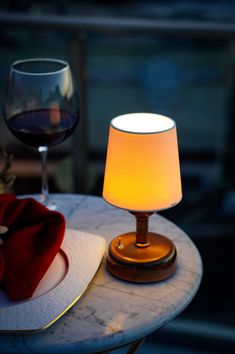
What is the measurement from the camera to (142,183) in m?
0.97

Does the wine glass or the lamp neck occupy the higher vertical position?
the wine glass

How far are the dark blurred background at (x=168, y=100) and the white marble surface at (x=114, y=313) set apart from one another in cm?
84

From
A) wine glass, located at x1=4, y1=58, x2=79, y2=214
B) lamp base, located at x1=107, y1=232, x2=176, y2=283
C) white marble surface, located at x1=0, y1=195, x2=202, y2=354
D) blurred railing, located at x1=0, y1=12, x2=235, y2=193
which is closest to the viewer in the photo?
white marble surface, located at x1=0, y1=195, x2=202, y2=354

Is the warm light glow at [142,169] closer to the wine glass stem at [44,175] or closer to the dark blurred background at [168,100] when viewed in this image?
the wine glass stem at [44,175]

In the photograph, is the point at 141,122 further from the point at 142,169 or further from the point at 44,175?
the point at 44,175

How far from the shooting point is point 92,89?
5875 millimetres

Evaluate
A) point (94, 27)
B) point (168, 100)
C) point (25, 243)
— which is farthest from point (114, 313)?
point (168, 100)

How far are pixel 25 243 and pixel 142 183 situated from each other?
22cm

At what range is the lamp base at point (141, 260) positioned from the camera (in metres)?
1.00

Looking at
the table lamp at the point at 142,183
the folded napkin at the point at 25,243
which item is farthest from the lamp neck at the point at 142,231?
the folded napkin at the point at 25,243

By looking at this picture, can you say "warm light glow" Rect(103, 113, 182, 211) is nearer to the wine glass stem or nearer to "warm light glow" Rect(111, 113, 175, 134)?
"warm light glow" Rect(111, 113, 175, 134)

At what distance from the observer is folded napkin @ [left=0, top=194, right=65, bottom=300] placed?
937 mm

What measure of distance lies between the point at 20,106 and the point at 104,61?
5441 mm

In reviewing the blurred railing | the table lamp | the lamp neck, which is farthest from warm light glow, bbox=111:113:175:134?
the blurred railing
